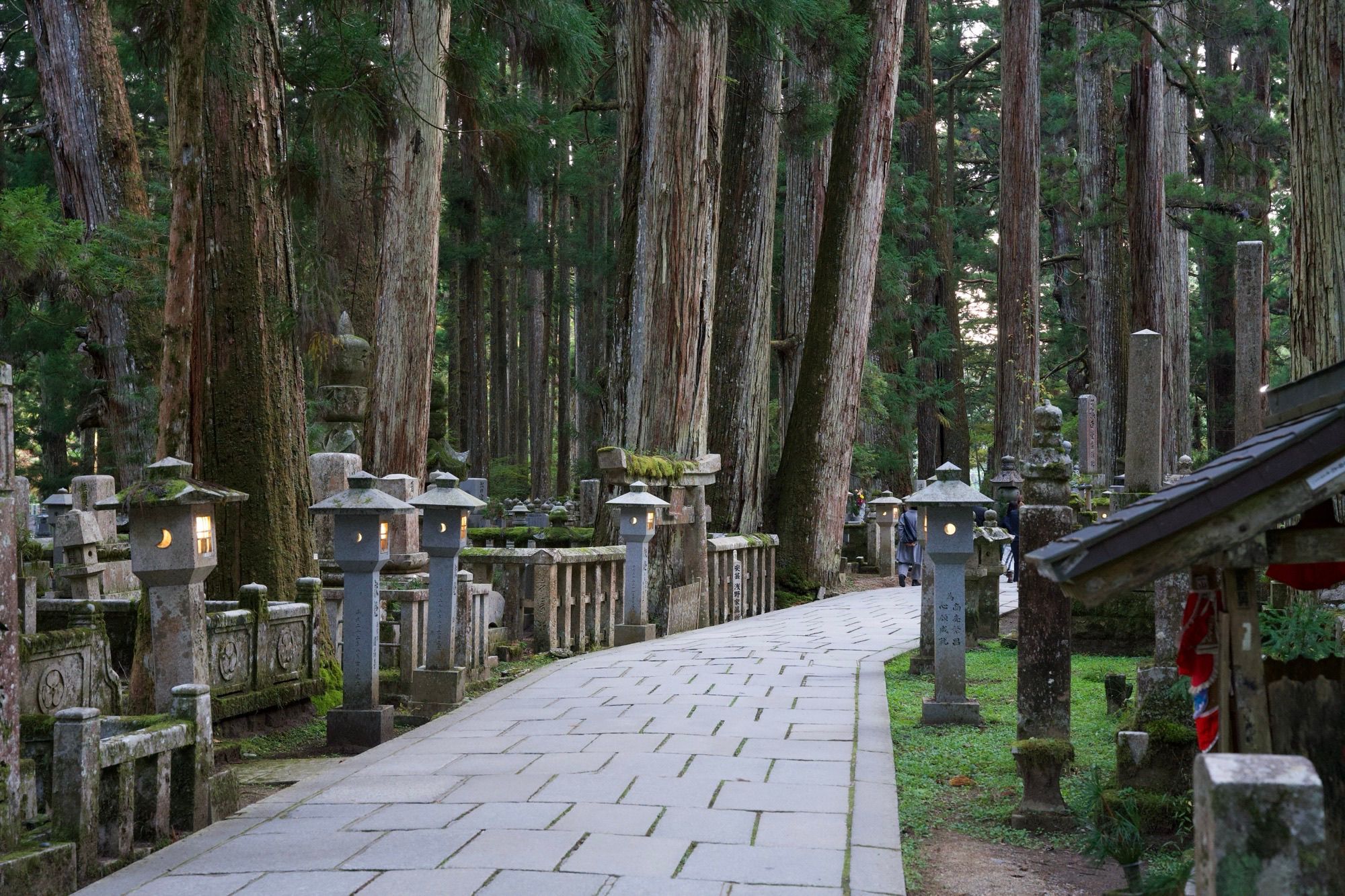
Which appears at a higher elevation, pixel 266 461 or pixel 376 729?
pixel 266 461

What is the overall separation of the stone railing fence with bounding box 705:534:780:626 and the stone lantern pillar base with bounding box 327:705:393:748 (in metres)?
6.72

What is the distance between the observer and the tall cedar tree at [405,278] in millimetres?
14781

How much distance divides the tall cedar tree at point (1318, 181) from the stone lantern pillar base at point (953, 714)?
313cm

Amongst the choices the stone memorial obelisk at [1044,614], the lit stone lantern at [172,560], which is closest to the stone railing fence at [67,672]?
the lit stone lantern at [172,560]

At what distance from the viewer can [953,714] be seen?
7.66 meters

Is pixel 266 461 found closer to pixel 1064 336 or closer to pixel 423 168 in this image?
pixel 423 168

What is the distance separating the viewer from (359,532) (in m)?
7.59

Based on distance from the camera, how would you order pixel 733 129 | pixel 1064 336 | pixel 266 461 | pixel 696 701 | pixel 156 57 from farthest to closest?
pixel 1064 336 → pixel 733 129 → pixel 156 57 → pixel 266 461 → pixel 696 701

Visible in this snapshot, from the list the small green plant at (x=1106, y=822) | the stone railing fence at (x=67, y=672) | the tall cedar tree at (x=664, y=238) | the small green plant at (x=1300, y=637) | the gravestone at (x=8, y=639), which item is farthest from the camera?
the tall cedar tree at (x=664, y=238)

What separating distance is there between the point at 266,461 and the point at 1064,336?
2409 centimetres

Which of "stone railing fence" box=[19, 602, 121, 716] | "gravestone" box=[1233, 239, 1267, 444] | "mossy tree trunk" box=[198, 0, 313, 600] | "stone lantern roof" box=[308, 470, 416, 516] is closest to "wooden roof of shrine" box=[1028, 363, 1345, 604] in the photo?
"gravestone" box=[1233, 239, 1267, 444]

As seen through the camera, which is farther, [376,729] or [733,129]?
[733,129]

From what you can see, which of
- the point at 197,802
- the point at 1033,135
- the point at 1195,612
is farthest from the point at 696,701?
the point at 1033,135

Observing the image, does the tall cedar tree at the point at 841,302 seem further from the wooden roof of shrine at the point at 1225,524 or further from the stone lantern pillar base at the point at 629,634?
the wooden roof of shrine at the point at 1225,524
